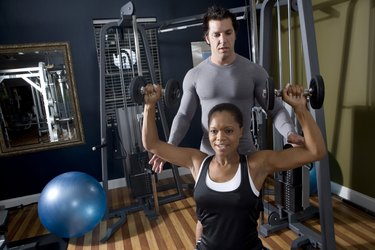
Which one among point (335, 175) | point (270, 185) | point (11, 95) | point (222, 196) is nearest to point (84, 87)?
point (11, 95)

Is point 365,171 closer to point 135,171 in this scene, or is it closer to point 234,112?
point 234,112

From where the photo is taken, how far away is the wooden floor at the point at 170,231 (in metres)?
2.05

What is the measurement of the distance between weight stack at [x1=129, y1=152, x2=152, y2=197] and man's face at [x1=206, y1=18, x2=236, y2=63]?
1637 millimetres

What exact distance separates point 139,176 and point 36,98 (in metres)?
1.38

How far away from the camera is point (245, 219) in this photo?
1.03m

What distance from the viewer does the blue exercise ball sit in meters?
2.06

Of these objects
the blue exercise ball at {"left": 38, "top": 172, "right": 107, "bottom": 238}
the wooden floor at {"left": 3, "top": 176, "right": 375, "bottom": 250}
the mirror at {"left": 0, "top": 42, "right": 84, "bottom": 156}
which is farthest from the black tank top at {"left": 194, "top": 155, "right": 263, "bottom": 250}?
the mirror at {"left": 0, "top": 42, "right": 84, "bottom": 156}

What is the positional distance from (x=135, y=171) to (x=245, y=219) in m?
1.81

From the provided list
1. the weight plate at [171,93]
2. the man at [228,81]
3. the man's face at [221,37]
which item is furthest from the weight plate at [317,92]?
the weight plate at [171,93]

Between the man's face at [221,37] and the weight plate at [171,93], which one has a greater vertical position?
the man's face at [221,37]

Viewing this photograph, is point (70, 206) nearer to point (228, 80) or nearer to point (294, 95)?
point (228, 80)

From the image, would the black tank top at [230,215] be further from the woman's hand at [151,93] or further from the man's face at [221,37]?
the man's face at [221,37]

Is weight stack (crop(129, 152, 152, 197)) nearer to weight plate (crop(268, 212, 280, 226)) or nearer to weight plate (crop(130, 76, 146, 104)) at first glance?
weight plate (crop(268, 212, 280, 226))

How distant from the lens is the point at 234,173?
3.53 feet
